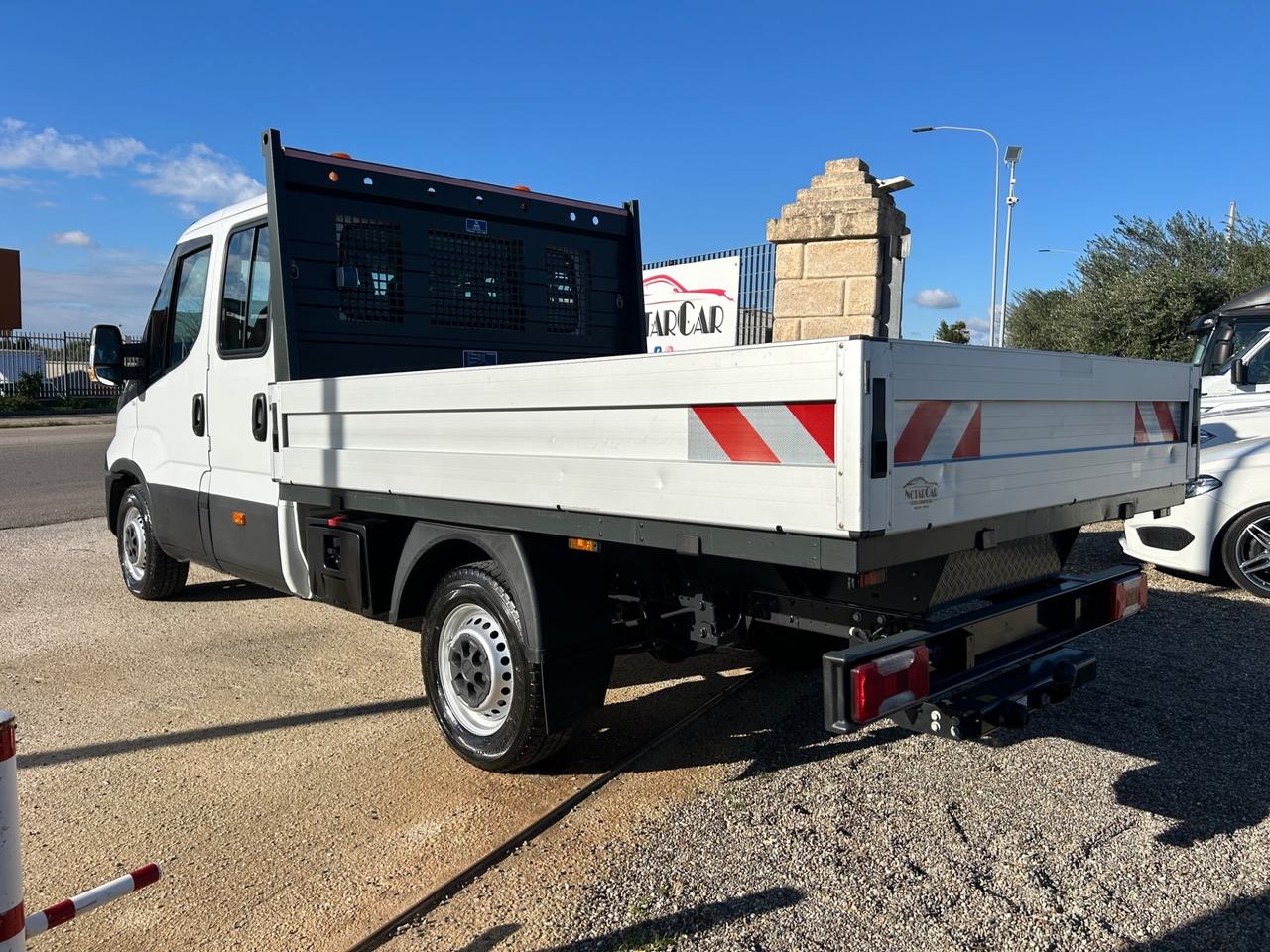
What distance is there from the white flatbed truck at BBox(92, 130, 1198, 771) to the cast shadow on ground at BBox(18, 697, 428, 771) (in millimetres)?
625

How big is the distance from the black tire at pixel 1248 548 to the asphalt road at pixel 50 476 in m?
11.6

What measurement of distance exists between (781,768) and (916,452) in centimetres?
188

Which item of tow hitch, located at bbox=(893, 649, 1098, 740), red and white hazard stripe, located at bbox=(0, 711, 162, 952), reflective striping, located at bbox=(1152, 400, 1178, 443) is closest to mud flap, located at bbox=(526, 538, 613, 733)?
tow hitch, located at bbox=(893, 649, 1098, 740)

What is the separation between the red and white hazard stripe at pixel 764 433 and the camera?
2.57m

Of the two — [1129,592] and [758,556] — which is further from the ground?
[758,556]

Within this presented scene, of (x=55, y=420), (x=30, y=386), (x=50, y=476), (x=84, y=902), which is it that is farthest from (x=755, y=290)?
(x=30, y=386)

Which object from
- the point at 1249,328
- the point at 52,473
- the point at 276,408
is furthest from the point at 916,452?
the point at 52,473

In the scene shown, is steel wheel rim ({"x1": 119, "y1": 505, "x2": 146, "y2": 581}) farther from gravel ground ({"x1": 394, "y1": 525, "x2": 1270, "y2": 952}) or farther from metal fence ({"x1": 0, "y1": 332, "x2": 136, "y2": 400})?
metal fence ({"x1": 0, "y1": 332, "x2": 136, "y2": 400})

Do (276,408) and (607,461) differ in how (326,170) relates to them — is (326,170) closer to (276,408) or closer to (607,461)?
(276,408)

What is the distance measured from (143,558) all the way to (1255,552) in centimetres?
809

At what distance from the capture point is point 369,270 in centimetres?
527

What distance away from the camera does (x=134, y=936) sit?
2922mm

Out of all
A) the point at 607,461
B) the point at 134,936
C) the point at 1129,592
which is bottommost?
the point at 134,936

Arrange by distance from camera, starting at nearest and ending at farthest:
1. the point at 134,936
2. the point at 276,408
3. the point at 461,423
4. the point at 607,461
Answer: the point at 134,936 → the point at 607,461 → the point at 461,423 → the point at 276,408
